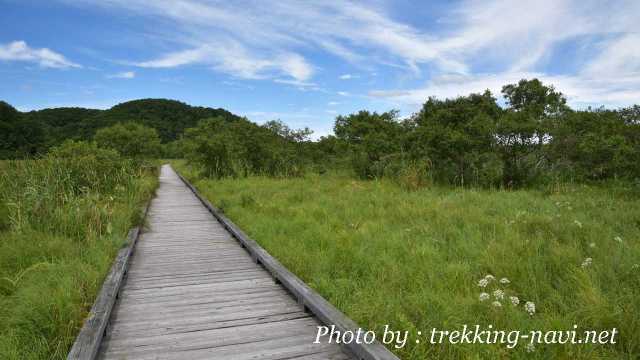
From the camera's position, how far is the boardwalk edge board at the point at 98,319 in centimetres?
273

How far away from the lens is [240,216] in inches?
353

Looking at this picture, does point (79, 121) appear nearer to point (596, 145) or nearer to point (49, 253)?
point (49, 253)

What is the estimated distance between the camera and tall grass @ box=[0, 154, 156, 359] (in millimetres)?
3225

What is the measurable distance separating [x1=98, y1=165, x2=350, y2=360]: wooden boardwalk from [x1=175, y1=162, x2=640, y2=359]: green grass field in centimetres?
53

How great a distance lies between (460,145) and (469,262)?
374 inches

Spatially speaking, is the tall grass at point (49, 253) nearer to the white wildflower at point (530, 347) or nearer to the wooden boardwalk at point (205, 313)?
the wooden boardwalk at point (205, 313)

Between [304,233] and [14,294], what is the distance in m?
3.97

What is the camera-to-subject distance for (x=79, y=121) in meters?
56.2

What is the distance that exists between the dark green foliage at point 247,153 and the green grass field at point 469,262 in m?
11.6

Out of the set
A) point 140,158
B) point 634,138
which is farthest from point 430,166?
point 140,158

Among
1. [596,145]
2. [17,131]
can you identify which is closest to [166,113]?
[17,131]

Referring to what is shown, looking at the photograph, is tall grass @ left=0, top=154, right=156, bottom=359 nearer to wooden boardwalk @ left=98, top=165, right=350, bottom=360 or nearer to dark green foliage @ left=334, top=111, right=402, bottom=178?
wooden boardwalk @ left=98, top=165, right=350, bottom=360

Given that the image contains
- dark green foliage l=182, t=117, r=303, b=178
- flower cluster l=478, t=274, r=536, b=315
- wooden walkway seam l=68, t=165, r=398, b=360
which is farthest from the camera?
dark green foliage l=182, t=117, r=303, b=178

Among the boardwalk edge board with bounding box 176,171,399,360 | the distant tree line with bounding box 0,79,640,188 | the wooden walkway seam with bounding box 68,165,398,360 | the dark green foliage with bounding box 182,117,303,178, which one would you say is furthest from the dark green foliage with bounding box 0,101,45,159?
the boardwalk edge board with bounding box 176,171,399,360
